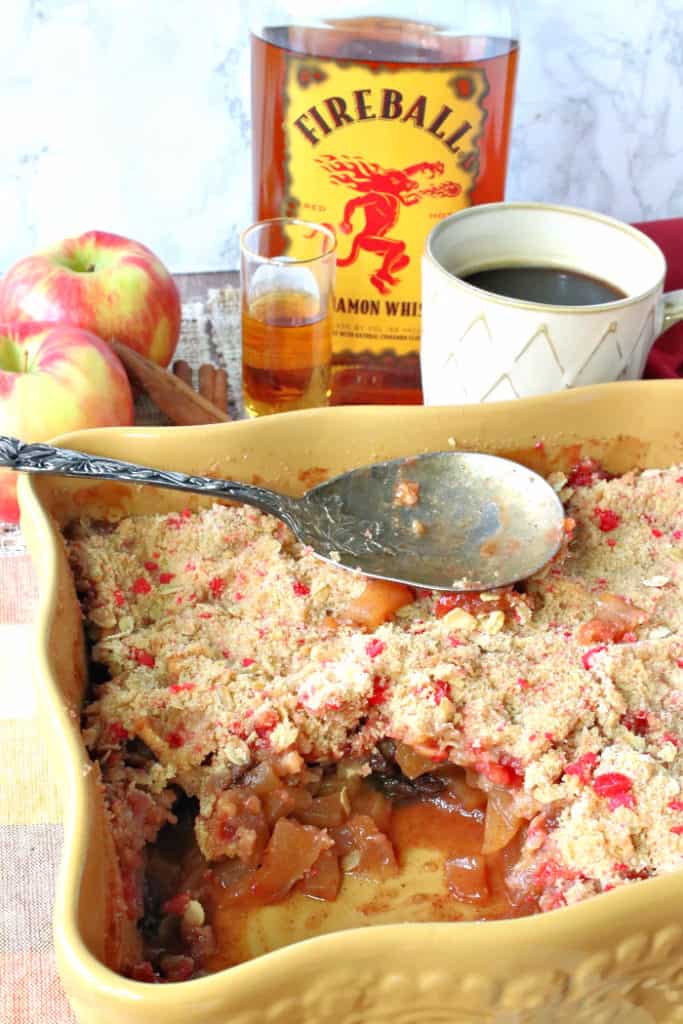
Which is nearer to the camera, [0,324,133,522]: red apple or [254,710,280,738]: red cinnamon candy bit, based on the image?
[254,710,280,738]: red cinnamon candy bit

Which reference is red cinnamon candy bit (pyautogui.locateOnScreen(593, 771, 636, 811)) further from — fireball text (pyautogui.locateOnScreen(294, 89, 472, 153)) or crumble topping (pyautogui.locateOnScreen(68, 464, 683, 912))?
fireball text (pyautogui.locateOnScreen(294, 89, 472, 153))

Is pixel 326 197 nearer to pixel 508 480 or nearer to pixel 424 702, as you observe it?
pixel 508 480

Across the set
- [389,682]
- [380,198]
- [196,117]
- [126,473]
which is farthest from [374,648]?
[196,117]

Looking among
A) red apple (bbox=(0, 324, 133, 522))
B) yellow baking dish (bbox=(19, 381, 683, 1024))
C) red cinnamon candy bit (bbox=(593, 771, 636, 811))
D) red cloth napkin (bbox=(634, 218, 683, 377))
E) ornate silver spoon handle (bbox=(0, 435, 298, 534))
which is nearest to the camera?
yellow baking dish (bbox=(19, 381, 683, 1024))

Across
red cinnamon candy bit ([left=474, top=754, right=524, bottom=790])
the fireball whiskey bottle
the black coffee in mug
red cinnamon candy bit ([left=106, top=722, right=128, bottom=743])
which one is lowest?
red cinnamon candy bit ([left=474, top=754, right=524, bottom=790])

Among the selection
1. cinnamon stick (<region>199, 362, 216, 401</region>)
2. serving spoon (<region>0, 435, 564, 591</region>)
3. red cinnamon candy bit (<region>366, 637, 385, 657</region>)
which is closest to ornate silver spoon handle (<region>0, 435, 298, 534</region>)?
serving spoon (<region>0, 435, 564, 591</region>)

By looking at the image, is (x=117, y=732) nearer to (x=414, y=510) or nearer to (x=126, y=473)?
(x=126, y=473)

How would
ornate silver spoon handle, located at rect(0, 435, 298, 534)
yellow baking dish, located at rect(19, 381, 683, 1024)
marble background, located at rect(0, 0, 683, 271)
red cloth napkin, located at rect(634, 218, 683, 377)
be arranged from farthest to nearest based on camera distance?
marble background, located at rect(0, 0, 683, 271)
red cloth napkin, located at rect(634, 218, 683, 377)
ornate silver spoon handle, located at rect(0, 435, 298, 534)
yellow baking dish, located at rect(19, 381, 683, 1024)
